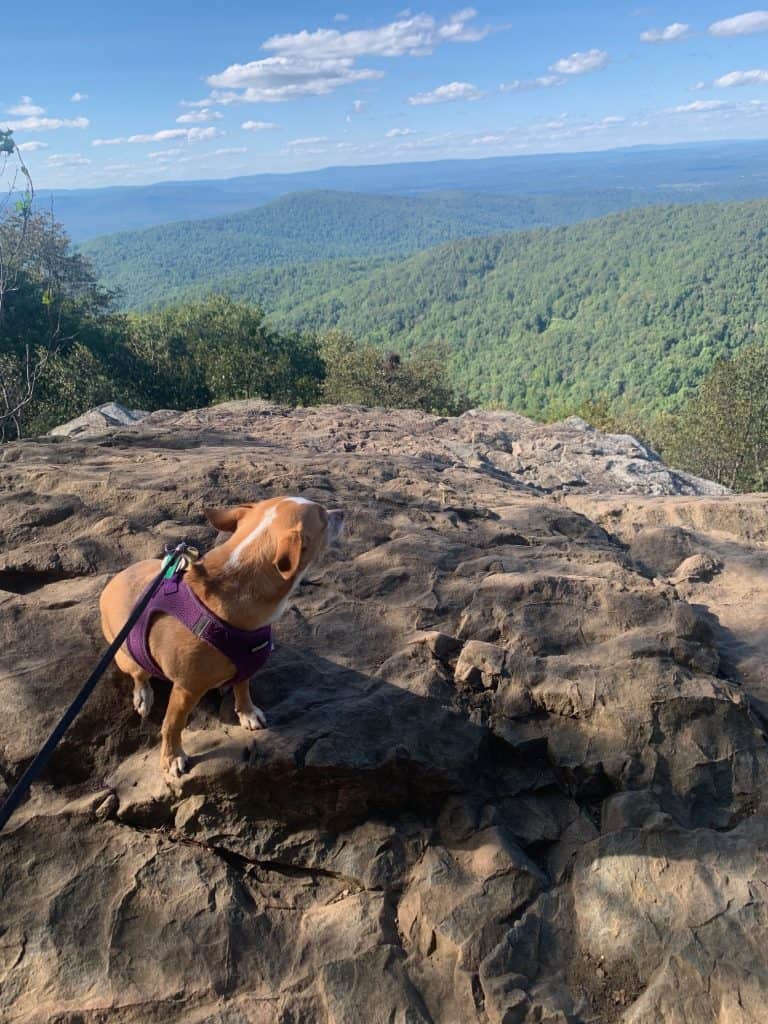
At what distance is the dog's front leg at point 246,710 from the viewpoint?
12.2ft

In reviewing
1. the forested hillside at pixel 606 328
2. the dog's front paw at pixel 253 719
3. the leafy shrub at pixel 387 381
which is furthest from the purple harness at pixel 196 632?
the forested hillside at pixel 606 328

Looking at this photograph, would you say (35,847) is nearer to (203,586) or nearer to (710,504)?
(203,586)

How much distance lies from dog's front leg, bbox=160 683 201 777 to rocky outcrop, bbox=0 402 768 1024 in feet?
0.35

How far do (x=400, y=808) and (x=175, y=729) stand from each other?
125 centimetres

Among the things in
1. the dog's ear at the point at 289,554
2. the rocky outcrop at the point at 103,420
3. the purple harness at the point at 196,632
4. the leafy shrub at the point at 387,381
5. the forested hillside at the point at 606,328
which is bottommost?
the forested hillside at the point at 606,328

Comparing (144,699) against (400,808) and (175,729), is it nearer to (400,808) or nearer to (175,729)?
(175,729)

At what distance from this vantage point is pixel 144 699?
380cm

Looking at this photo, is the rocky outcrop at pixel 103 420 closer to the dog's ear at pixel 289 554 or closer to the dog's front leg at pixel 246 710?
the dog's front leg at pixel 246 710

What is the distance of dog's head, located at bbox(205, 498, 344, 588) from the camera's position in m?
3.26

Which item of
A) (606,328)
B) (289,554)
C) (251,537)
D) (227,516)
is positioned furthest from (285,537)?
(606,328)

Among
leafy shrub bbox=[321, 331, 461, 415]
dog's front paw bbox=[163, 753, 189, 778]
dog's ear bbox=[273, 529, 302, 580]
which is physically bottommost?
leafy shrub bbox=[321, 331, 461, 415]

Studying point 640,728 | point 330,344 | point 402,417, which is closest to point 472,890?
point 640,728

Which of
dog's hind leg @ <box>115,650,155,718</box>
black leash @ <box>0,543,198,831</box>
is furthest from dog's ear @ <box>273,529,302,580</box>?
dog's hind leg @ <box>115,650,155,718</box>

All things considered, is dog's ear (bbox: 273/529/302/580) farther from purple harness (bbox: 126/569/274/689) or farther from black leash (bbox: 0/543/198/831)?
black leash (bbox: 0/543/198/831)
